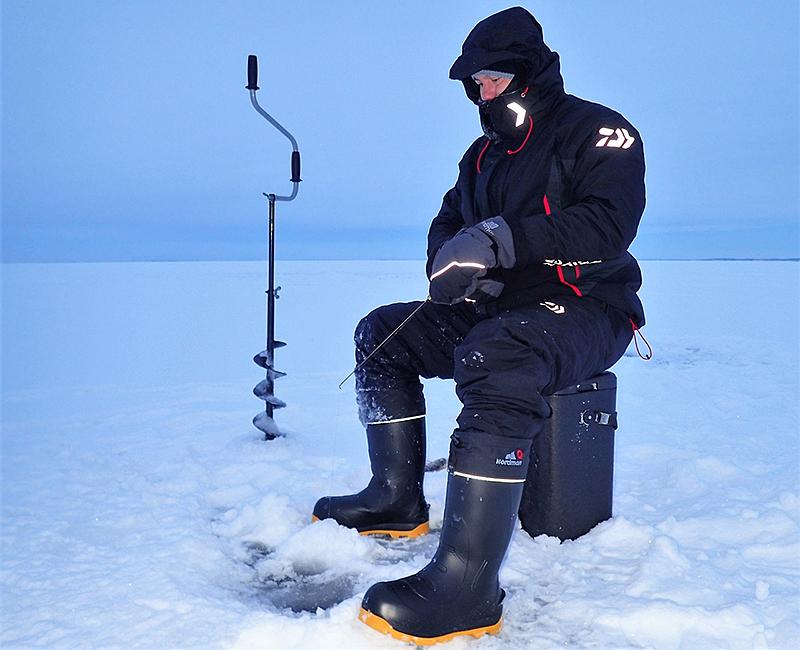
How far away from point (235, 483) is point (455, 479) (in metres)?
1.37

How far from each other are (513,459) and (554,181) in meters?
0.92

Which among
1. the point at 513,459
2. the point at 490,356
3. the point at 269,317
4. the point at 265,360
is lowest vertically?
the point at 265,360

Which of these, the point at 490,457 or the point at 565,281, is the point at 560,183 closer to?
the point at 565,281

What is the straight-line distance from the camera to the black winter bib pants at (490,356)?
1.76 m

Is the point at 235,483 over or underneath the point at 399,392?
underneath

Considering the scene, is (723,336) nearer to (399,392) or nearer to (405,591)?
(399,392)

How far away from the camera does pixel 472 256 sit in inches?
75.2

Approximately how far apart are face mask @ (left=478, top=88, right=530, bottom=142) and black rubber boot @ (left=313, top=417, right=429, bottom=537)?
3.49 feet

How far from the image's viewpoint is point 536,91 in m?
2.20

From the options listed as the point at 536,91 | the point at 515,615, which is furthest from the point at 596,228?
the point at 515,615

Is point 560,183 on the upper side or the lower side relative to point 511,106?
lower

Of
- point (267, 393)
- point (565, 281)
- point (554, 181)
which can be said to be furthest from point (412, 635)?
point (267, 393)

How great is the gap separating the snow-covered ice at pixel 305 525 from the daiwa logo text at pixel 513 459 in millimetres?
440

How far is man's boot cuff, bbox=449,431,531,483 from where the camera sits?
5.67 ft
